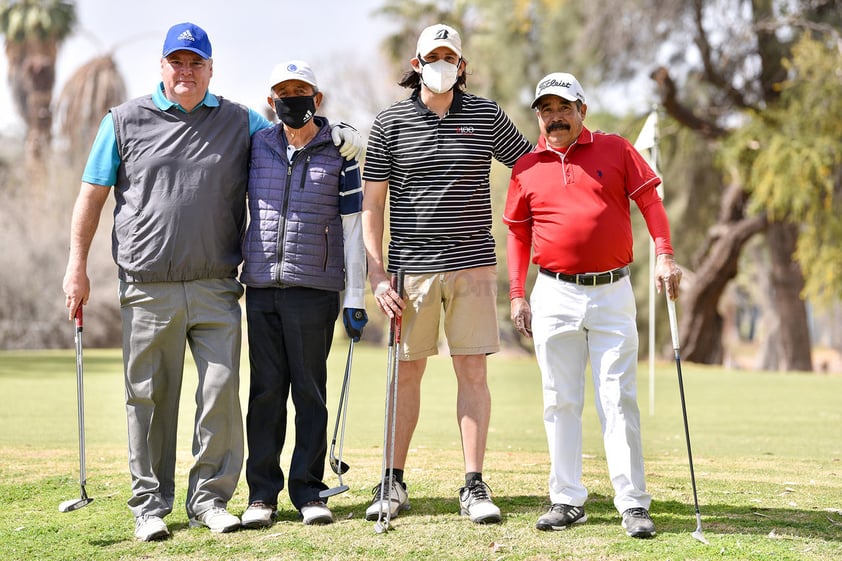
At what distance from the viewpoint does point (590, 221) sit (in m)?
4.92

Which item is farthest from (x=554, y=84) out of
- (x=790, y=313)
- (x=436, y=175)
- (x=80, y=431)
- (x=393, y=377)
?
(x=790, y=313)

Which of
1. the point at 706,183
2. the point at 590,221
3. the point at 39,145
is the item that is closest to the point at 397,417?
the point at 590,221

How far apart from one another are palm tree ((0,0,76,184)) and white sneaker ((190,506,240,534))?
33.0 metres

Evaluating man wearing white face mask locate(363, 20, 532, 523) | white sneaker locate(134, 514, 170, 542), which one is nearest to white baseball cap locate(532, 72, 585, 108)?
man wearing white face mask locate(363, 20, 532, 523)

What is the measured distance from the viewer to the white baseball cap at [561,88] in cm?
489

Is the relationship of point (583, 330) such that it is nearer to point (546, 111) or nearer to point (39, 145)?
point (546, 111)

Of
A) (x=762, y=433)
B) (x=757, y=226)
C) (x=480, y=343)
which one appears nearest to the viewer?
(x=480, y=343)

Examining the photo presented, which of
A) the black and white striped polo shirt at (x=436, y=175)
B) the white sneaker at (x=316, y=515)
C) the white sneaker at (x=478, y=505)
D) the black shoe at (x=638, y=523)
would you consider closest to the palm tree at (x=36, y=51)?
the black and white striped polo shirt at (x=436, y=175)

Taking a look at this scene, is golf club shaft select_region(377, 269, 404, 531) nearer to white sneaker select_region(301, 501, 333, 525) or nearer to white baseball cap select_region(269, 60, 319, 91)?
white sneaker select_region(301, 501, 333, 525)

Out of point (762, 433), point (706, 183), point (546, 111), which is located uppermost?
point (706, 183)

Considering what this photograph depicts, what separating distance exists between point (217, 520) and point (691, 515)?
90.9 inches

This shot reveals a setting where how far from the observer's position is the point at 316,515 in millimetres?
5016

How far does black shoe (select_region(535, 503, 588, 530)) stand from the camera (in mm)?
4824

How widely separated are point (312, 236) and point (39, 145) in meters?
33.7
